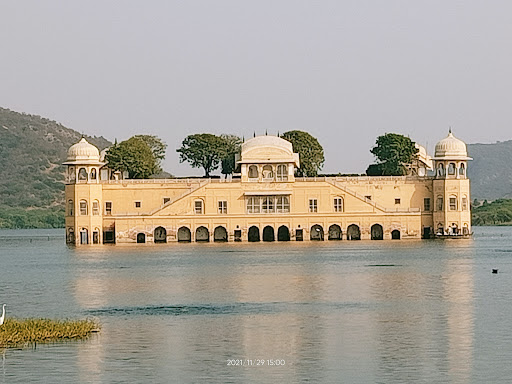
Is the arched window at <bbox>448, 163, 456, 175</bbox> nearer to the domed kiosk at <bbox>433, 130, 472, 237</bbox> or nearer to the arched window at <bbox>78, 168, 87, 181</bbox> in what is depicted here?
the domed kiosk at <bbox>433, 130, 472, 237</bbox>

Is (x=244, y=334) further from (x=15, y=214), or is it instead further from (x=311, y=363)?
(x=15, y=214)

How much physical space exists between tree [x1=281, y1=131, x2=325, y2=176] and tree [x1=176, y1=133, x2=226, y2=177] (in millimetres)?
5175

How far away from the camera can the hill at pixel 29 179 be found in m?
158

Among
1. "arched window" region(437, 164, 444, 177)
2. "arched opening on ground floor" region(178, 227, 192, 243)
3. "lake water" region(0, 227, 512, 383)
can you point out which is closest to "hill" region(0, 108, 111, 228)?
"arched opening on ground floor" region(178, 227, 192, 243)

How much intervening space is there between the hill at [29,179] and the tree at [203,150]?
2361 inches

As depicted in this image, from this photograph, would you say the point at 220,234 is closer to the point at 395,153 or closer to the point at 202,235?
the point at 202,235

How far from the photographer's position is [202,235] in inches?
3529

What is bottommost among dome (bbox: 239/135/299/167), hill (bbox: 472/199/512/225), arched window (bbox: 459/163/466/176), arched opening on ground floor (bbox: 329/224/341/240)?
arched opening on ground floor (bbox: 329/224/341/240)

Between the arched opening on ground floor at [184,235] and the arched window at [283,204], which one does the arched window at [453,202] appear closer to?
the arched window at [283,204]

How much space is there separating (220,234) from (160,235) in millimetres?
4180

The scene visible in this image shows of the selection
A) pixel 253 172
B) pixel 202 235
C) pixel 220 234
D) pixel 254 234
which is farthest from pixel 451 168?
pixel 202 235

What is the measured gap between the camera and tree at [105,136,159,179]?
9500 centimetres

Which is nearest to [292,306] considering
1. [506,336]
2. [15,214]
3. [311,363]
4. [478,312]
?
[478,312]

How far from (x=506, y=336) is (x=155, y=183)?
204 feet
